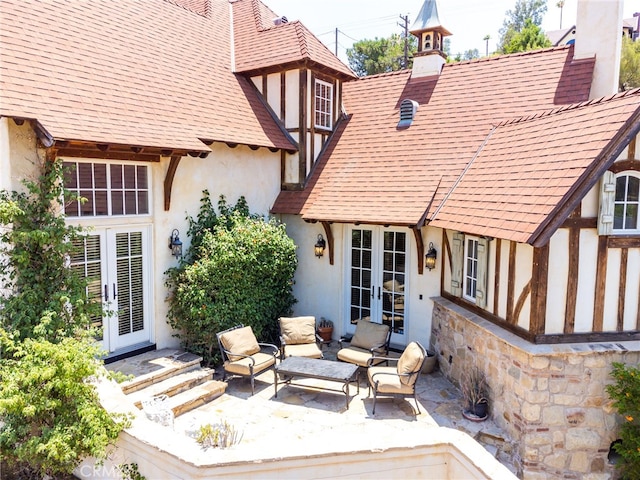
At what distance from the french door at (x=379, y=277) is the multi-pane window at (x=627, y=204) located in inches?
170

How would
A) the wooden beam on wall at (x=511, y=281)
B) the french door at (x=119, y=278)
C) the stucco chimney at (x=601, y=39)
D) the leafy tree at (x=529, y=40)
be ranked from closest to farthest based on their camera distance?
1. the wooden beam on wall at (x=511, y=281)
2. the french door at (x=119, y=278)
3. the stucco chimney at (x=601, y=39)
4. the leafy tree at (x=529, y=40)

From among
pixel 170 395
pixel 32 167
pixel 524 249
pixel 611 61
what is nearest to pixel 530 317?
pixel 524 249

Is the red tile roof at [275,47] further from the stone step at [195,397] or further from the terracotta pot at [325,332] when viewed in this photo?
the stone step at [195,397]

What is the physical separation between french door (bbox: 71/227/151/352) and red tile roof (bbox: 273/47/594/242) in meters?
3.94

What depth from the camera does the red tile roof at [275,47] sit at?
39.5 ft

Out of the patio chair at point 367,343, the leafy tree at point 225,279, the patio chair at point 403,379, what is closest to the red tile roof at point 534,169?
the patio chair at point 403,379

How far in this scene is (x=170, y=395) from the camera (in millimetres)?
8141

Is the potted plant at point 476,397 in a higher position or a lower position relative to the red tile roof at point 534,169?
lower

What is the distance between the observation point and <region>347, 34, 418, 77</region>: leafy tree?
35.0 metres

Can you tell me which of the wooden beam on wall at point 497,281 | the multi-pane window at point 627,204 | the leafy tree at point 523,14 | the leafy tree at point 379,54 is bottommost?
the wooden beam on wall at point 497,281

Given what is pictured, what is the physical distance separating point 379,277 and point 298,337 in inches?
98.6

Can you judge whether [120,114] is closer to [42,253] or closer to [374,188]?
[42,253]

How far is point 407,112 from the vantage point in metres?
12.3

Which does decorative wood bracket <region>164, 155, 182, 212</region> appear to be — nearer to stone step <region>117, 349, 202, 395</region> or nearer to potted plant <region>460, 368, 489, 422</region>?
stone step <region>117, 349, 202, 395</region>
